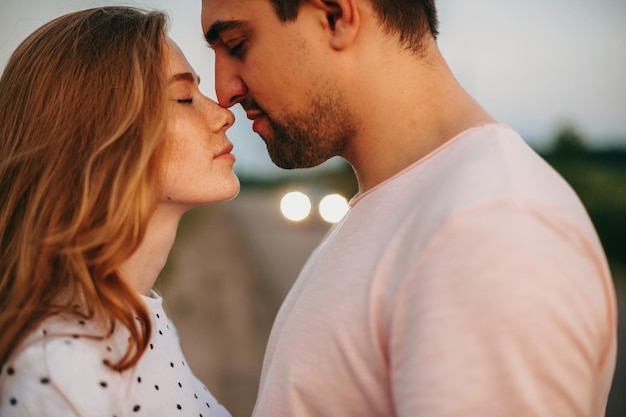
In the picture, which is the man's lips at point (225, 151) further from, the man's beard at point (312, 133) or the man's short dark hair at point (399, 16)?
the man's short dark hair at point (399, 16)

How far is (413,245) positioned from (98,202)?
1.14 m

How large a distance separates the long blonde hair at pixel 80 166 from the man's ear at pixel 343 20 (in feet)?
2.13

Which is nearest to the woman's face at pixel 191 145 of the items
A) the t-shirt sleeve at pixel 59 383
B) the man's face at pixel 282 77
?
the man's face at pixel 282 77

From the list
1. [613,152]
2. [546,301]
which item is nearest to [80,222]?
[546,301]

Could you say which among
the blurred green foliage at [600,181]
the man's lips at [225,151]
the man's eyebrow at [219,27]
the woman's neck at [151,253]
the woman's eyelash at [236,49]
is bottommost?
the blurred green foliage at [600,181]

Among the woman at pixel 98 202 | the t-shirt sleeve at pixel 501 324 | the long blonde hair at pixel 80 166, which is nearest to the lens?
the t-shirt sleeve at pixel 501 324

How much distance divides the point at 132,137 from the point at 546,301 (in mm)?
1484

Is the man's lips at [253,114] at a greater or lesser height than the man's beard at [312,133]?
greater

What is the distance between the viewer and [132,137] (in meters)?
2.31

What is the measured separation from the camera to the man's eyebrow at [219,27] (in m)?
2.39

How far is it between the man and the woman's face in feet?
0.53

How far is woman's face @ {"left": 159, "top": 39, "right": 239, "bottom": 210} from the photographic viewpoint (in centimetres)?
245

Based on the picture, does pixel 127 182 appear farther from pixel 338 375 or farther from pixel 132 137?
pixel 338 375

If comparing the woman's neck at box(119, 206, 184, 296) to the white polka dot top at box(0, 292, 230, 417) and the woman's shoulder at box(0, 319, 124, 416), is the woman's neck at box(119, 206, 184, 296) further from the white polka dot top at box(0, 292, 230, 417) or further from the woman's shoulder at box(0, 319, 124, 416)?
the woman's shoulder at box(0, 319, 124, 416)
